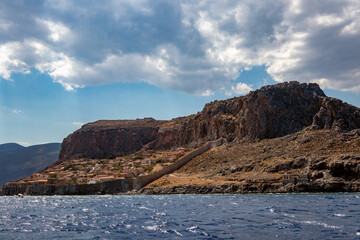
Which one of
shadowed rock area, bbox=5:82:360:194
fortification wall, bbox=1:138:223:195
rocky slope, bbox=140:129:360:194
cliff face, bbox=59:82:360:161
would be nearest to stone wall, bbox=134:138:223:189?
fortification wall, bbox=1:138:223:195

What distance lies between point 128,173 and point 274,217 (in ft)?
259

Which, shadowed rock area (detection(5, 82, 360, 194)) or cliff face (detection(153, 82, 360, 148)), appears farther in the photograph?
cliff face (detection(153, 82, 360, 148))

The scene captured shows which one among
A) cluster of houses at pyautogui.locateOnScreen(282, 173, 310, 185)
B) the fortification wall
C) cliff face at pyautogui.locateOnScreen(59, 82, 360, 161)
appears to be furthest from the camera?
cliff face at pyautogui.locateOnScreen(59, 82, 360, 161)

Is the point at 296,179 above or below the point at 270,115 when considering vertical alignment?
below

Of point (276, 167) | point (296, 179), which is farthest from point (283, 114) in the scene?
point (296, 179)

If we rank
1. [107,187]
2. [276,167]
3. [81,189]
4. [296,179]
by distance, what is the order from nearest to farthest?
1. [296,179]
2. [276,167]
3. [107,187]
4. [81,189]

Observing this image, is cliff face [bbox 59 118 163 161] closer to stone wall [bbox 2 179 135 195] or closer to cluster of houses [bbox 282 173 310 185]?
stone wall [bbox 2 179 135 195]

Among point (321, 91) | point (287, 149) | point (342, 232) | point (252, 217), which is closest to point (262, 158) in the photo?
point (287, 149)

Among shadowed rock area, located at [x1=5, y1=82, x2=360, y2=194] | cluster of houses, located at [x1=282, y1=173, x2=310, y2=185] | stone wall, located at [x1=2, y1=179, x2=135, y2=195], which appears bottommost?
stone wall, located at [x1=2, y1=179, x2=135, y2=195]

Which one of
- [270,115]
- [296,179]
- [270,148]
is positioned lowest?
[296,179]

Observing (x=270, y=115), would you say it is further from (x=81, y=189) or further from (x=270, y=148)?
(x=81, y=189)

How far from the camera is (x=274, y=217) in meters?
27.8

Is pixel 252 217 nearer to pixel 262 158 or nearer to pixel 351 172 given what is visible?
pixel 351 172

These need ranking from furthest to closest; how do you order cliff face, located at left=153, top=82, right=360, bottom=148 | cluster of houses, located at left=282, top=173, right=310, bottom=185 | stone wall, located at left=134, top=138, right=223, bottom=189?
cliff face, located at left=153, top=82, right=360, bottom=148 < stone wall, located at left=134, top=138, right=223, bottom=189 < cluster of houses, located at left=282, top=173, right=310, bottom=185
